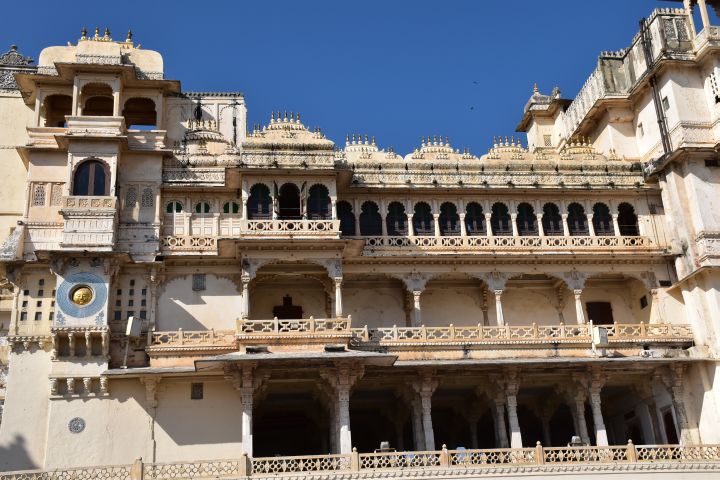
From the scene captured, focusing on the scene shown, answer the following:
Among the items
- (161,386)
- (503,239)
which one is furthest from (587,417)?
(161,386)

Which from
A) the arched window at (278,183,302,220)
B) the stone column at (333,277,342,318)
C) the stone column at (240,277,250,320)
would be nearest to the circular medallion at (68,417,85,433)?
the stone column at (240,277,250,320)

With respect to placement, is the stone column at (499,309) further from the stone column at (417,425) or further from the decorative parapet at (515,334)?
the stone column at (417,425)

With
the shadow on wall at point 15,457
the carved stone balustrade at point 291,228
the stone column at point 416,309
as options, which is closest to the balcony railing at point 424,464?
the shadow on wall at point 15,457

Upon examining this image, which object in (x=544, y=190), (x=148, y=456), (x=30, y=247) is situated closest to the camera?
(x=148, y=456)

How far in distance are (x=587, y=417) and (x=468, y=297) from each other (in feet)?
22.5

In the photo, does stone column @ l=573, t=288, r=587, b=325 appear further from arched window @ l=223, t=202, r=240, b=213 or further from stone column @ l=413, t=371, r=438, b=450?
arched window @ l=223, t=202, r=240, b=213

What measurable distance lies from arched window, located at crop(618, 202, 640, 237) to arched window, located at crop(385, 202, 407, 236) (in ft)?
28.6

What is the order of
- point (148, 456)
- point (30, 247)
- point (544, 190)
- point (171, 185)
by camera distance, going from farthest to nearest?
point (544, 190), point (171, 185), point (30, 247), point (148, 456)

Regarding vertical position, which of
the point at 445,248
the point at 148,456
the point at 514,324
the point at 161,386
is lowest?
the point at 148,456

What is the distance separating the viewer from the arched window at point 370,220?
103 ft

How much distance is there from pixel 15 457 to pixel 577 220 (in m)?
21.8

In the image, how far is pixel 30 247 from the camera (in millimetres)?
28406

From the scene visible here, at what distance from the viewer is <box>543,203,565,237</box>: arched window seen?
1271 inches

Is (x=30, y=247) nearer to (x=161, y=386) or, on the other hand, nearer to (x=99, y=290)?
(x=99, y=290)
